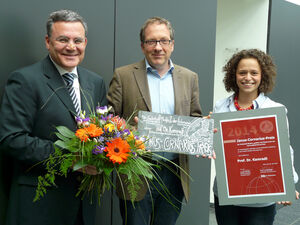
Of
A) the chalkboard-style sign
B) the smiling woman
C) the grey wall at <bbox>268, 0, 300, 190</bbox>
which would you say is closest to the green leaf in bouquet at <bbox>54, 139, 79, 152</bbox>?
the chalkboard-style sign

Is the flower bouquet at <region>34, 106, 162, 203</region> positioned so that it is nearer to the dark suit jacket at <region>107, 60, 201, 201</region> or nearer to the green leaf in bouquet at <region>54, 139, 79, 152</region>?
the green leaf in bouquet at <region>54, 139, 79, 152</region>

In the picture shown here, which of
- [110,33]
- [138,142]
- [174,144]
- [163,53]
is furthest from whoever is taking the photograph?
[110,33]

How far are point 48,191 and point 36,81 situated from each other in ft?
2.22

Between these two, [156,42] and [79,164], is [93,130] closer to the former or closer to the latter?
[79,164]

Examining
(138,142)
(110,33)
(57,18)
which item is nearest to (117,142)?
(138,142)

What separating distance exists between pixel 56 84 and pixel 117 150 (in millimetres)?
641

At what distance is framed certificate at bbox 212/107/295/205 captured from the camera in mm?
2225

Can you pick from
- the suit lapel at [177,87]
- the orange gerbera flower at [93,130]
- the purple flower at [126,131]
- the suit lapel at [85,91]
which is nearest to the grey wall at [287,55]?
the suit lapel at [177,87]

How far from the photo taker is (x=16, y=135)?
76.2 inches

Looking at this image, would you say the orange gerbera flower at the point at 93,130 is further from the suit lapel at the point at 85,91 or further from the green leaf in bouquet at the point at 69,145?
the suit lapel at the point at 85,91

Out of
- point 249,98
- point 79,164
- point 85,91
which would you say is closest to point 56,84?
point 85,91

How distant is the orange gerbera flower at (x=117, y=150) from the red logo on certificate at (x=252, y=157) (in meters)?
0.79

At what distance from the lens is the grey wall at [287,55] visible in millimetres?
5211

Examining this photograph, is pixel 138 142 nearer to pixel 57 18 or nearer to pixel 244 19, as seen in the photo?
pixel 57 18
